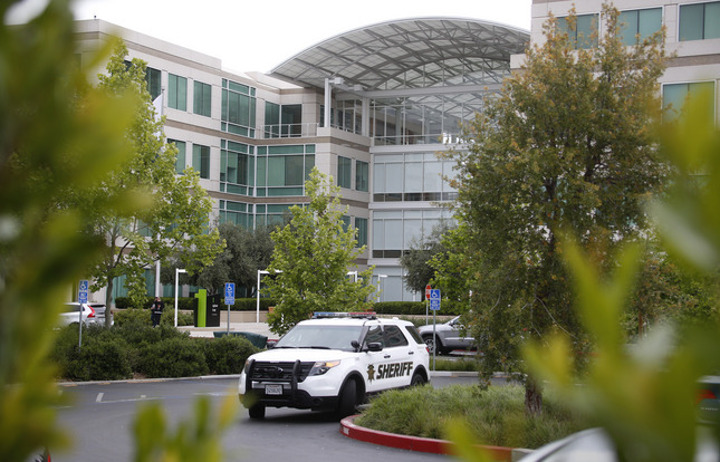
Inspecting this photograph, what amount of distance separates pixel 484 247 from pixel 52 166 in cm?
1368

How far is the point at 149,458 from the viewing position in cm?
97

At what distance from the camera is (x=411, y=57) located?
61156 mm

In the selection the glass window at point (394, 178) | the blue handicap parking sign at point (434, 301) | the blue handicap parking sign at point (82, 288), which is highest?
the glass window at point (394, 178)

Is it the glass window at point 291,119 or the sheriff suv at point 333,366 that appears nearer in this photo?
the sheriff suv at point 333,366

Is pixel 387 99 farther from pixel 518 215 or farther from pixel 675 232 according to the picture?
pixel 675 232

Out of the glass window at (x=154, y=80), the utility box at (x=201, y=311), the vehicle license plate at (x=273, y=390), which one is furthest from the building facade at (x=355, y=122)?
the vehicle license plate at (x=273, y=390)

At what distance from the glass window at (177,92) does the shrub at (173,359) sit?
108 ft

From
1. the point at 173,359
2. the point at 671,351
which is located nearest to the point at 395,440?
the point at 173,359

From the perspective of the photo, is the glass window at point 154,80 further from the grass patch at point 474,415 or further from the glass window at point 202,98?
the grass patch at point 474,415

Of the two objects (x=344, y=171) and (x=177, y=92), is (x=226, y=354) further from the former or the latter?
(x=344, y=171)

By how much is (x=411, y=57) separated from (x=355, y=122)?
264 inches

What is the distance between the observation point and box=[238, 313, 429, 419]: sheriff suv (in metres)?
15.8

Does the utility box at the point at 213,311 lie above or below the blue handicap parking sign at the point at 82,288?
below

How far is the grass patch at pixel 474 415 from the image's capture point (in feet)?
39.3
